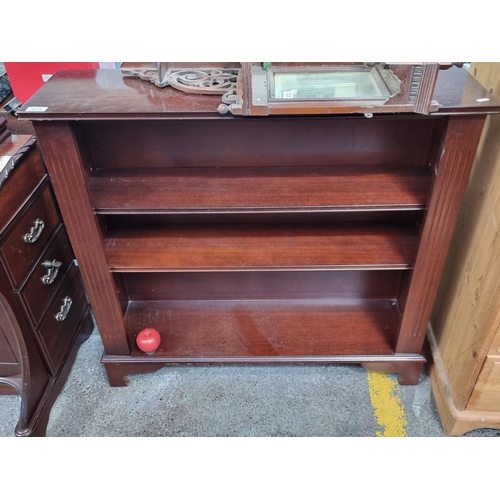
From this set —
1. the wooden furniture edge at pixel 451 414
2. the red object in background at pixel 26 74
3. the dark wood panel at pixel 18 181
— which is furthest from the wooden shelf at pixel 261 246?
the red object in background at pixel 26 74

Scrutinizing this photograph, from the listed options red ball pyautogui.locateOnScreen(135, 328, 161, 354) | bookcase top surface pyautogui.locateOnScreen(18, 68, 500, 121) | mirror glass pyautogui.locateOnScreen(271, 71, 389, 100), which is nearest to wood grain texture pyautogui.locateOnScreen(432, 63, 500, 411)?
bookcase top surface pyautogui.locateOnScreen(18, 68, 500, 121)

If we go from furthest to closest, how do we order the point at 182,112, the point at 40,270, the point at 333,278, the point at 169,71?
1. the point at 333,278
2. the point at 40,270
3. the point at 169,71
4. the point at 182,112

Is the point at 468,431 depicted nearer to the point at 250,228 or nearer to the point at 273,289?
the point at 273,289

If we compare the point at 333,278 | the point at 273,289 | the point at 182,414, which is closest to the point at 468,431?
the point at 333,278

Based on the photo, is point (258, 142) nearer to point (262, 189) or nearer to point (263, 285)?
point (262, 189)

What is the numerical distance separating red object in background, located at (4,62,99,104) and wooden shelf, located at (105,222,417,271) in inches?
24.9

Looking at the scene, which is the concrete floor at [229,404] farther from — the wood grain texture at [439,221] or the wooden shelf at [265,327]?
the wood grain texture at [439,221]

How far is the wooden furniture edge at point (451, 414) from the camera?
4.75 ft

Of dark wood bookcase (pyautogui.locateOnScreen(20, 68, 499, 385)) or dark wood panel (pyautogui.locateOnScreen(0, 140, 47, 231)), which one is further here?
dark wood panel (pyautogui.locateOnScreen(0, 140, 47, 231))

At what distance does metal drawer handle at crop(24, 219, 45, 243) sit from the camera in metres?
1.40

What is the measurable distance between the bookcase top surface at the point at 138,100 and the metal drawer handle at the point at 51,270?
57 cm

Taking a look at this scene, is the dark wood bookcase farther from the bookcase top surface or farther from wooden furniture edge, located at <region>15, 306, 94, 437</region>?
wooden furniture edge, located at <region>15, 306, 94, 437</region>

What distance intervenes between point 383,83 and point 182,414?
123 centimetres

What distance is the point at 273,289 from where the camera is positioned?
1.77 meters
